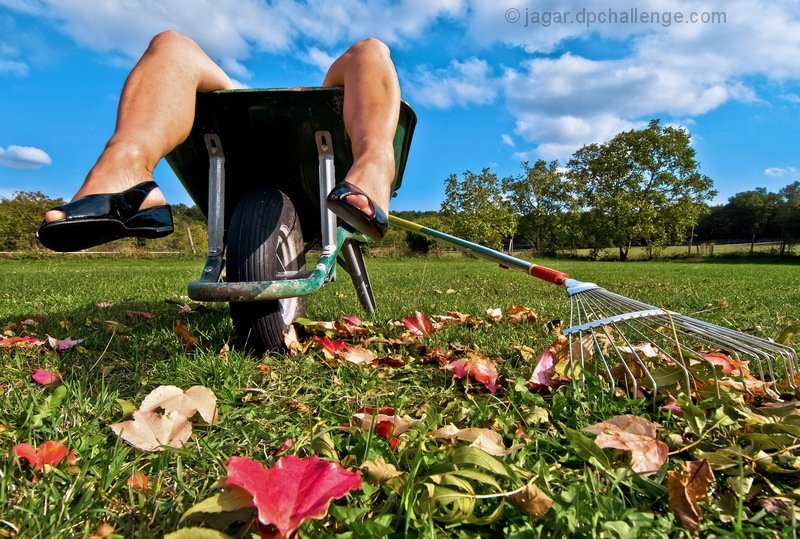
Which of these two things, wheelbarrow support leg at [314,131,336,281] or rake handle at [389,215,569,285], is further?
rake handle at [389,215,569,285]

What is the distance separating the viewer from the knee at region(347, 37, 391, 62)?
1664 millimetres

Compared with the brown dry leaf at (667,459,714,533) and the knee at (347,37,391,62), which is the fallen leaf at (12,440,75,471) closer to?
the brown dry leaf at (667,459,714,533)

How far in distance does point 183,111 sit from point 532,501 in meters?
1.47

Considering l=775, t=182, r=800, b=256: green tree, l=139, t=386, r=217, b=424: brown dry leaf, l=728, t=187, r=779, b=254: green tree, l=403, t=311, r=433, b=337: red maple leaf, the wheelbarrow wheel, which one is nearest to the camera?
l=139, t=386, r=217, b=424: brown dry leaf

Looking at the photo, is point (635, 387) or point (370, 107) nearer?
point (635, 387)

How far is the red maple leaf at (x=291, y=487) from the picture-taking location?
589 mm

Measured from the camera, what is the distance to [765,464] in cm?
86

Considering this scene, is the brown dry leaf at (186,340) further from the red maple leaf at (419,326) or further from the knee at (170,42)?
the knee at (170,42)

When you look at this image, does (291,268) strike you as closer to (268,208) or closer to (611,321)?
(268,208)

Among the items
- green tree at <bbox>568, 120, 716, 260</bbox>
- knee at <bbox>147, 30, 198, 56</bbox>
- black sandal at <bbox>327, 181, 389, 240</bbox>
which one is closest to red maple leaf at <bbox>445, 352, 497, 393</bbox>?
black sandal at <bbox>327, 181, 389, 240</bbox>

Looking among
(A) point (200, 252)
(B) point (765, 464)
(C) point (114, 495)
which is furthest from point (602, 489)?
(A) point (200, 252)

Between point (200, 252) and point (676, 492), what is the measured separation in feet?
88.7

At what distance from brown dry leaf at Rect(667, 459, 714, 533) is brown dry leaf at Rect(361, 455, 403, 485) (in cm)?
44

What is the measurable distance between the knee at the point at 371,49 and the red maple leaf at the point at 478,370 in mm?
1095
